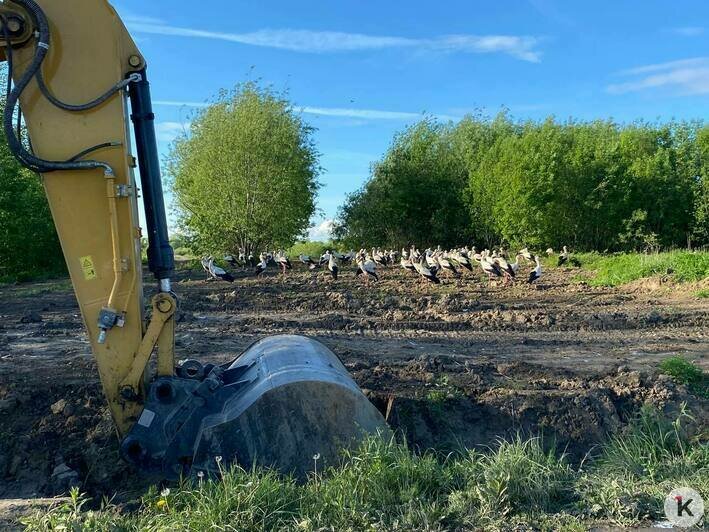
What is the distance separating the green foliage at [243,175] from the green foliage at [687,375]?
25481 mm

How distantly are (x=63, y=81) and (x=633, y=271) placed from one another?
17.5 metres

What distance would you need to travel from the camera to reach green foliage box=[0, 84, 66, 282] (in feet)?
73.9

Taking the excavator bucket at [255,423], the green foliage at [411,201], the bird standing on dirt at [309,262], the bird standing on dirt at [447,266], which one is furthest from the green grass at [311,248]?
the excavator bucket at [255,423]

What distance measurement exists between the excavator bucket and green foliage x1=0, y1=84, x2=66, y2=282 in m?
20.5

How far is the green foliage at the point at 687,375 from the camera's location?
6.55 meters

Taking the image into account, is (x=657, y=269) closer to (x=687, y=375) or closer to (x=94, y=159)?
(x=687, y=375)

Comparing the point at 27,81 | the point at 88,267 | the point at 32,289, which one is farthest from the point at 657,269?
the point at 32,289

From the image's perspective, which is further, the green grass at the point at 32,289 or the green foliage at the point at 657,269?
the green grass at the point at 32,289

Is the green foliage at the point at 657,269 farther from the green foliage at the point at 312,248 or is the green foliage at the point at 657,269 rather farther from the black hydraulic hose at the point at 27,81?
the green foliage at the point at 312,248

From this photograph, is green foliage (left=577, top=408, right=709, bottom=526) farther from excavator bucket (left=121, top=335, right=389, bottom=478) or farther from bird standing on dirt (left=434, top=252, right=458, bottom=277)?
bird standing on dirt (left=434, top=252, right=458, bottom=277)

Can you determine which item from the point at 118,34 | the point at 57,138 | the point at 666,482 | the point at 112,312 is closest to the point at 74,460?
the point at 112,312

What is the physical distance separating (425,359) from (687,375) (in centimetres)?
288

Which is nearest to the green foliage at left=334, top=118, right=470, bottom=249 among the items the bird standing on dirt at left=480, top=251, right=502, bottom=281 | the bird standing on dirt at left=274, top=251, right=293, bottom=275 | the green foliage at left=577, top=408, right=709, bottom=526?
the bird standing on dirt at left=274, top=251, right=293, bottom=275

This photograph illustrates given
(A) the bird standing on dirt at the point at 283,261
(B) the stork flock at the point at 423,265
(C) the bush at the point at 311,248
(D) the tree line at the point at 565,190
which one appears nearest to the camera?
(B) the stork flock at the point at 423,265
